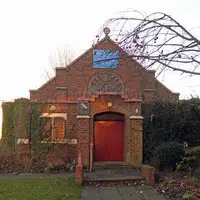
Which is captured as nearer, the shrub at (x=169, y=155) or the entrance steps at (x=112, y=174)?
the entrance steps at (x=112, y=174)

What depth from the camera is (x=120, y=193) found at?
386 inches

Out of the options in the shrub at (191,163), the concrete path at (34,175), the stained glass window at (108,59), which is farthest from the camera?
the concrete path at (34,175)

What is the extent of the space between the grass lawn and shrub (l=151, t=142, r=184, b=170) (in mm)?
3513

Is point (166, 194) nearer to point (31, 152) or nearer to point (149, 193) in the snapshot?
point (149, 193)

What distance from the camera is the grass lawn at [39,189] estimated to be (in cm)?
890

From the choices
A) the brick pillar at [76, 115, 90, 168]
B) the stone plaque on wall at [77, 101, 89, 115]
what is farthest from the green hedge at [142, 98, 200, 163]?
the stone plaque on wall at [77, 101, 89, 115]

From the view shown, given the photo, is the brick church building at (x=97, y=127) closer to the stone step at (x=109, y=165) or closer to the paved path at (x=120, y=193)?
the stone step at (x=109, y=165)

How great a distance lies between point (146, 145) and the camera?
15.0 metres

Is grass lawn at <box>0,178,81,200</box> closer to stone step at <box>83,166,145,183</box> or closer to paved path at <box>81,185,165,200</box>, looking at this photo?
paved path at <box>81,185,165,200</box>

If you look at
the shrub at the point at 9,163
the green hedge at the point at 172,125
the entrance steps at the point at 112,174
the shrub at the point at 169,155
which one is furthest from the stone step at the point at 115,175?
the shrub at the point at 9,163

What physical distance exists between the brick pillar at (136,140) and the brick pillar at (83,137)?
1.97m

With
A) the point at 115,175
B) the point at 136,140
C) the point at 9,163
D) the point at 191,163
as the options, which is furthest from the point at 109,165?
the point at 9,163

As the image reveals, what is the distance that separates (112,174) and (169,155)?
227cm

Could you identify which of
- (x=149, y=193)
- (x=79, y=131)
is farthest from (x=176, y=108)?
(x=149, y=193)
